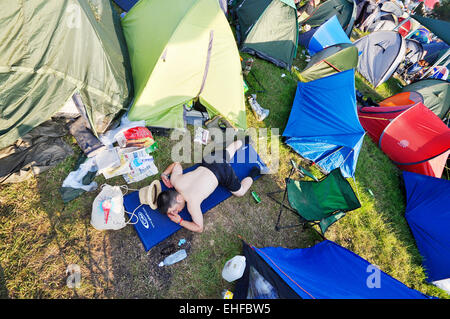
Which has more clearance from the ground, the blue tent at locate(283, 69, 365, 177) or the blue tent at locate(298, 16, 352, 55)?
the blue tent at locate(298, 16, 352, 55)

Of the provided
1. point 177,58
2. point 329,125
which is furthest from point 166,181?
point 329,125

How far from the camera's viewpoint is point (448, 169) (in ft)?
18.0

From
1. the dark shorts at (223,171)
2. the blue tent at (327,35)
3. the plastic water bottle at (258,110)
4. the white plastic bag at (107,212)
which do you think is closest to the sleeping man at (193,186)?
the dark shorts at (223,171)

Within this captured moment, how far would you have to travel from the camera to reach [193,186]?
2.93 meters

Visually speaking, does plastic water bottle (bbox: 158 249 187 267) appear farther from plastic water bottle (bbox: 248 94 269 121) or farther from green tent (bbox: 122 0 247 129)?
plastic water bottle (bbox: 248 94 269 121)

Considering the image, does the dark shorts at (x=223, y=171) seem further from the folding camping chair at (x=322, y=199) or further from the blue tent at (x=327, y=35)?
the blue tent at (x=327, y=35)

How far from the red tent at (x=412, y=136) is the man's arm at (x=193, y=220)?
15.3 ft

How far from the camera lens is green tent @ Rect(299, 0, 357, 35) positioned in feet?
22.8

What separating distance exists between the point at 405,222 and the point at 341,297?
3575mm

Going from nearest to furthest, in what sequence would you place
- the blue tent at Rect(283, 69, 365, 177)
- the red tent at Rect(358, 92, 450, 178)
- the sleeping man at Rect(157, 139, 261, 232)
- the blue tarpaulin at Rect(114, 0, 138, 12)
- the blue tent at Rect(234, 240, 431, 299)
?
the blue tent at Rect(234, 240, 431, 299)
the sleeping man at Rect(157, 139, 261, 232)
the blue tent at Rect(283, 69, 365, 177)
the red tent at Rect(358, 92, 450, 178)
the blue tarpaulin at Rect(114, 0, 138, 12)

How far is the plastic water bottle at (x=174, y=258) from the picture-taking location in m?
2.80

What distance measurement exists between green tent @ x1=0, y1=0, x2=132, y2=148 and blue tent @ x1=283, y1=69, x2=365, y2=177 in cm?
335

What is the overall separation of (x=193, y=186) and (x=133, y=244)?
42.1 inches

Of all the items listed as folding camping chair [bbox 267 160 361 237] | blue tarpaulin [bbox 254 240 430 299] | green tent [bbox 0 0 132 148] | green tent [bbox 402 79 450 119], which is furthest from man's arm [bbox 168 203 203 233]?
green tent [bbox 402 79 450 119]
